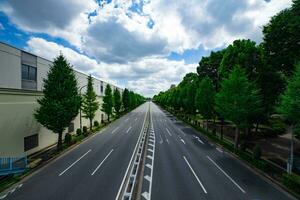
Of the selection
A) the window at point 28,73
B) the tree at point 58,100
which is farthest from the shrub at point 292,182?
the window at point 28,73

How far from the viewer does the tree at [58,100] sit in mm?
21203

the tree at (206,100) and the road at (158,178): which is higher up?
the tree at (206,100)

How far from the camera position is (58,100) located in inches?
878

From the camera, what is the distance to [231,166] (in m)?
18.5

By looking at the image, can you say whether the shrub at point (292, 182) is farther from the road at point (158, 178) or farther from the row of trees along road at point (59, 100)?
the row of trees along road at point (59, 100)

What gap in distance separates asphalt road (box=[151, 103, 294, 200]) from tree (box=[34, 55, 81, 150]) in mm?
11604

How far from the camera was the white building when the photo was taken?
1784 cm

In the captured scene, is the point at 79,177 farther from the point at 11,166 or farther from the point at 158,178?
the point at 158,178

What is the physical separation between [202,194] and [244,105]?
537 inches

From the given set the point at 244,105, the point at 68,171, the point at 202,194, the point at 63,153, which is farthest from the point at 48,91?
the point at 244,105

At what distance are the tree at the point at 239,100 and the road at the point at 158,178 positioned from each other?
4.66 m

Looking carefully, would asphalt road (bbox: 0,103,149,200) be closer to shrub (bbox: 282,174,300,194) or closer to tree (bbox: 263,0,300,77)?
shrub (bbox: 282,174,300,194)

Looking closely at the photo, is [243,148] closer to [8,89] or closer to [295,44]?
[295,44]

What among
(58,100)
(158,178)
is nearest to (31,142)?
(58,100)
